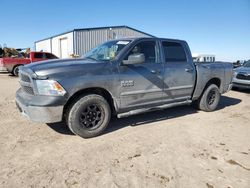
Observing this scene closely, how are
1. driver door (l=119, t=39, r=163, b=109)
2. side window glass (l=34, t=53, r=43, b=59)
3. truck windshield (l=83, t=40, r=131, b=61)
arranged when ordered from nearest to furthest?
1. driver door (l=119, t=39, r=163, b=109)
2. truck windshield (l=83, t=40, r=131, b=61)
3. side window glass (l=34, t=53, r=43, b=59)

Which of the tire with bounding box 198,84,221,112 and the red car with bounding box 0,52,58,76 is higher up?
the red car with bounding box 0,52,58,76

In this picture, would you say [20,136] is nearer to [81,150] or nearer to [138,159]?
[81,150]

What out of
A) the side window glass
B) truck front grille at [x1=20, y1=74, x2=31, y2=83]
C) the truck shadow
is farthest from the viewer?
the side window glass

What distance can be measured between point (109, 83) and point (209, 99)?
3.54 m

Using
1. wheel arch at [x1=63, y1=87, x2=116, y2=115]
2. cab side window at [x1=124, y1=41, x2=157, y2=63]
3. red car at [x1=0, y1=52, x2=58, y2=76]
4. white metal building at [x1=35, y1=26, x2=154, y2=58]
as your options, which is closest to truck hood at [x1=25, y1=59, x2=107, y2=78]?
wheel arch at [x1=63, y1=87, x2=116, y2=115]

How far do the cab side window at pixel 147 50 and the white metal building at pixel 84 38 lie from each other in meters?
16.9

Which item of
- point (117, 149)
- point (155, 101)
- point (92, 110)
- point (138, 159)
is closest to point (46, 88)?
point (92, 110)

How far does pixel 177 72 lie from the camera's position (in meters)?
5.32

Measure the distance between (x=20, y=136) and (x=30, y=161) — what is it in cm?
111

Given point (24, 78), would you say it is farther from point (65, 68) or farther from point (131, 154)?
point (131, 154)

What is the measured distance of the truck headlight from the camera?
147 inches

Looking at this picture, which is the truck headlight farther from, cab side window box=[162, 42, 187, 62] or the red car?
the red car

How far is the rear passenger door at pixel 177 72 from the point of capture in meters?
5.18

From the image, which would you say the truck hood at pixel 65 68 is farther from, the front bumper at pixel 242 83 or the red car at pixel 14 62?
the red car at pixel 14 62
